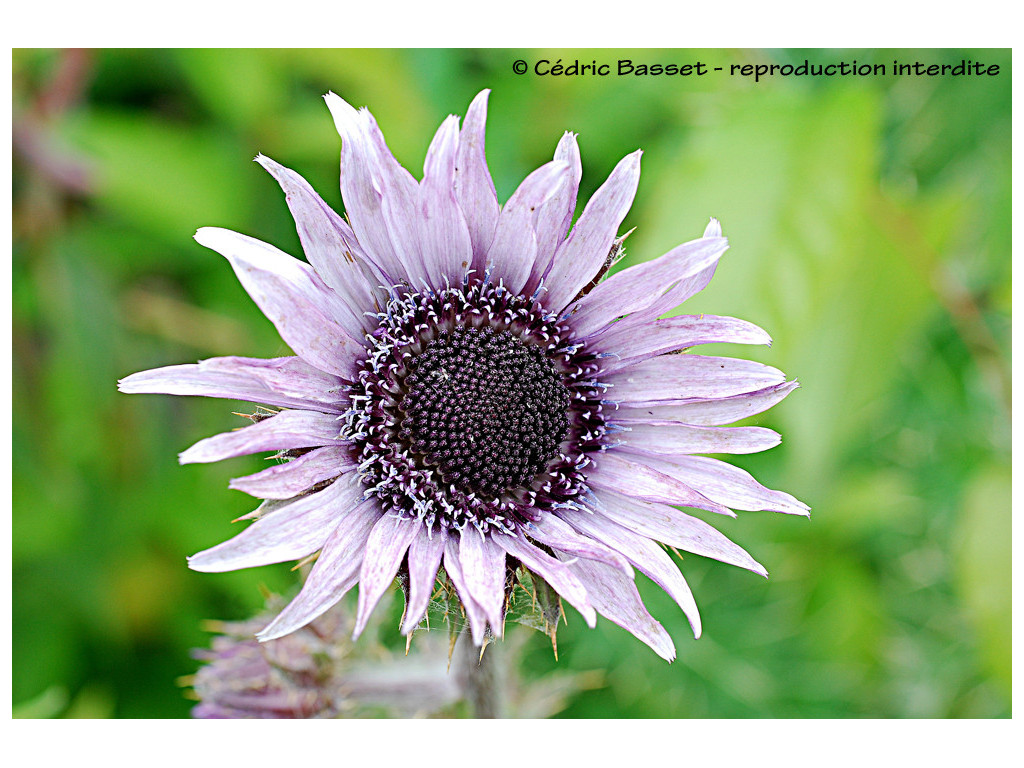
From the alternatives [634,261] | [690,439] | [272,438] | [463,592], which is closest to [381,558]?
[463,592]

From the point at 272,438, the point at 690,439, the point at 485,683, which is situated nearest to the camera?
the point at 272,438

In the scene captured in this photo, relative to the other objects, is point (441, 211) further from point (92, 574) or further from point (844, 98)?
point (92, 574)

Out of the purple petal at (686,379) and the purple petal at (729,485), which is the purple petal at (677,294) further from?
the purple petal at (729,485)

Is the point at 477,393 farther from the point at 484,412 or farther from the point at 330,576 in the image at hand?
the point at 330,576

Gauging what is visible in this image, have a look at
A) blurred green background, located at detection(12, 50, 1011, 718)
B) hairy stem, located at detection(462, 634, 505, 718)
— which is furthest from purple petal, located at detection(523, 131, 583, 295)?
hairy stem, located at detection(462, 634, 505, 718)

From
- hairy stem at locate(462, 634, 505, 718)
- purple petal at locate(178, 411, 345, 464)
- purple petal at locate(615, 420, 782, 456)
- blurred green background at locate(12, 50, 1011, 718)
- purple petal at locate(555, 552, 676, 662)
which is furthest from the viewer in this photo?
blurred green background at locate(12, 50, 1011, 718)

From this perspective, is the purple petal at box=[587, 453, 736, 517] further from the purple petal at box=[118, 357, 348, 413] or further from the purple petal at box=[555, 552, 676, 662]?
the purple petal at box=[118, 357, 348, 413]
